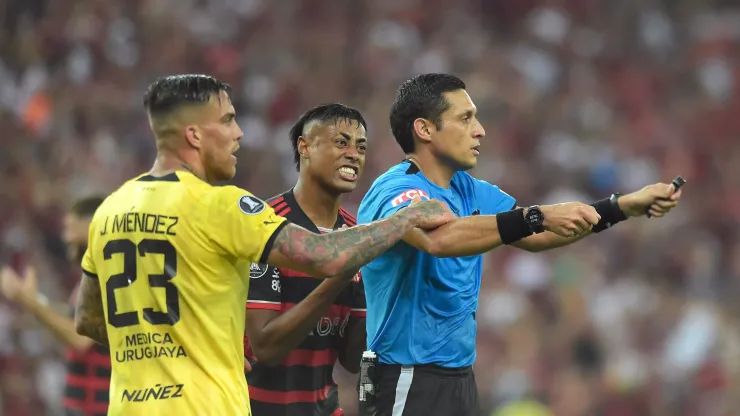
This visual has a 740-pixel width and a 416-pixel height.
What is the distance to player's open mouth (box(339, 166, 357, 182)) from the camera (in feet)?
20.2

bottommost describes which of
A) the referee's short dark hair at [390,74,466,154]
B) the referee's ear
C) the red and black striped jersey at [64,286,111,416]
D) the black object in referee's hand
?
the red and black striped jersey at [64,286,111,416]

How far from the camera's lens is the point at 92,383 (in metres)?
8.09

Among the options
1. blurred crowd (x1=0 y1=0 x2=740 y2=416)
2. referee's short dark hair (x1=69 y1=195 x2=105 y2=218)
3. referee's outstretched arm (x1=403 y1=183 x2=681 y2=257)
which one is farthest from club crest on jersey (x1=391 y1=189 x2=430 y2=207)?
blurred crowd (x1=0 y1=0 x2=740 y2=416)

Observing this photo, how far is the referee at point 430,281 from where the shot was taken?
546 cm

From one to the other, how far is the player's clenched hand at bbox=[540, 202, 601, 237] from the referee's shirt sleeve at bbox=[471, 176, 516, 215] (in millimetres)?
781

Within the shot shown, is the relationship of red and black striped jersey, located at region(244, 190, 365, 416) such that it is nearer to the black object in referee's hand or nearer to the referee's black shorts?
the referee's black shorts

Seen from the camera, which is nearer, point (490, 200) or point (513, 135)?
point (490, 200)

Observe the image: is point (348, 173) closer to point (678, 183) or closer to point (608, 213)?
point (608, 213)

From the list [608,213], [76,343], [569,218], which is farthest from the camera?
[76,343]

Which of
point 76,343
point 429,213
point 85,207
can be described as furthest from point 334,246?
point 85,207

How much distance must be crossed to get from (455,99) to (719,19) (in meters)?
13.1

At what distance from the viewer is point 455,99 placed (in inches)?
227

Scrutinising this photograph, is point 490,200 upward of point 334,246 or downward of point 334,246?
upward

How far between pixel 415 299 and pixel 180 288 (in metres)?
1.24
